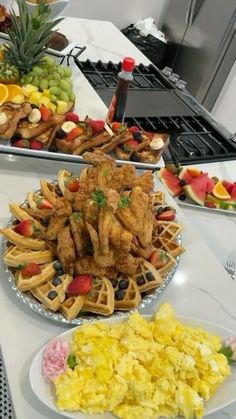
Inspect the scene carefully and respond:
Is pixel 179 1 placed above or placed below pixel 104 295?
above

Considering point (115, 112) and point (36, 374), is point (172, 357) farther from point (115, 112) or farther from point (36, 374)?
point (115, 112)

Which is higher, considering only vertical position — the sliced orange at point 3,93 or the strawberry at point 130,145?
the strawberry at point 130,145

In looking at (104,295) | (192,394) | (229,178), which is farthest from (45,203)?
(229,178)

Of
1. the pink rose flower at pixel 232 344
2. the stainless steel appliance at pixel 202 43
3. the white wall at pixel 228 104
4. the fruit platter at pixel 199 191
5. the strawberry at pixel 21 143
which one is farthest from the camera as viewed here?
the white wall at pixel 228 104

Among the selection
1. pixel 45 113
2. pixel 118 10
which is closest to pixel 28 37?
pixel 45 113

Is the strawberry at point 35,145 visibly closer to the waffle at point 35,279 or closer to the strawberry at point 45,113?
the strawberry at point 45,113

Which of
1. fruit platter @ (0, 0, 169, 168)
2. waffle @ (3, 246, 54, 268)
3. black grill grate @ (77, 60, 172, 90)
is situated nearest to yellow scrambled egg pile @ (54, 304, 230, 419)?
waffle @ (3, 246, 54, 268)

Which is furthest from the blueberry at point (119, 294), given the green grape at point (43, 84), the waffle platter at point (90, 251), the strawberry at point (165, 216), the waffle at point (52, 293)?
the green grape at point (43, 84)
